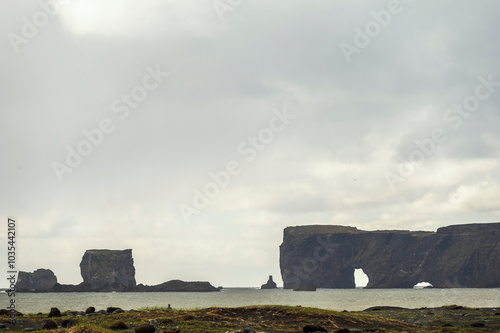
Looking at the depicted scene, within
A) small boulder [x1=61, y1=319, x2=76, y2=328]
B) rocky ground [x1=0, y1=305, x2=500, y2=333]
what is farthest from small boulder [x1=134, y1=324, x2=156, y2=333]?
small boulder [x1=61, y1=319, x2=76, y2=328]

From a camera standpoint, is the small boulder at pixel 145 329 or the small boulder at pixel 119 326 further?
the small boulder at pixel 119 326

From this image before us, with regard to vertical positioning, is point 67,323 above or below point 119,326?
above

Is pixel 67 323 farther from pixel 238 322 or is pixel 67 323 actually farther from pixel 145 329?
pixel 238 322

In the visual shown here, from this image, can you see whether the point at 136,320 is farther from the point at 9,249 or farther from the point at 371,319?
the point at 371,319

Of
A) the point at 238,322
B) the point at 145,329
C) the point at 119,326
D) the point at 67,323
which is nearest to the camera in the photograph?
the point at 145,329

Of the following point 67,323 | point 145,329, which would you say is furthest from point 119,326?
point 67,323

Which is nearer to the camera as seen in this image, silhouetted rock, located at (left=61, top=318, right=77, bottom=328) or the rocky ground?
silhouetted rock, located at (left=61, top=318, right=77, bottom=328)

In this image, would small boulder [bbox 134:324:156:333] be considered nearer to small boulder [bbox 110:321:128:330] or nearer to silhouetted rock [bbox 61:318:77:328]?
small boulder [bbox 110:321:128:330]

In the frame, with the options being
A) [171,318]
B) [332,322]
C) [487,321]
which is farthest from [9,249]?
[487,321]

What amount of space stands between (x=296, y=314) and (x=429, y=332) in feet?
32.2

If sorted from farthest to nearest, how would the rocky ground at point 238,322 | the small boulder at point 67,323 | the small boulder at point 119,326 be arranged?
1. the rocky ground at point 238,322
2. the small boulder at point 67,323
3. the small boulder at point 119,326

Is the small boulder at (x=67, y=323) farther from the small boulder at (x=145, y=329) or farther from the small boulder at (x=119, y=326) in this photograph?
the small boulder at (x=145, y=329)

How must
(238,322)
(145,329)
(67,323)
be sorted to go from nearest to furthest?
1. (145,329)
2. (67,323)
3. (238,322)

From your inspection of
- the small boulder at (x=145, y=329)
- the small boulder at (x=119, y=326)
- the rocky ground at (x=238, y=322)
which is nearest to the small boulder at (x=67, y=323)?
the rocky ground at (x=238, y=322)
